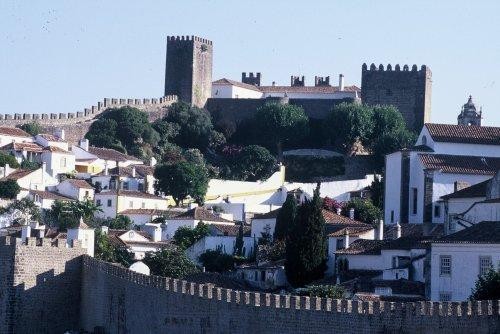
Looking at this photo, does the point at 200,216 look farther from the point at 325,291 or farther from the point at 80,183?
the point at 325,291

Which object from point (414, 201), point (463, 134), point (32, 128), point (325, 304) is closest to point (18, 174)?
point (32, 128)

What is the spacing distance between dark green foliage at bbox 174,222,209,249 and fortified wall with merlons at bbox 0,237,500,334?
24.5 metres

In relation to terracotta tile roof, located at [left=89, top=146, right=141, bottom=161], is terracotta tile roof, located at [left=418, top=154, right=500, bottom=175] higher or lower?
lower

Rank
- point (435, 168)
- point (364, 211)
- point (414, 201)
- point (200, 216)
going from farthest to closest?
1. point (200, 216)
2. point (364, 211)
3. point (414, 201)
4. point (435, 168)

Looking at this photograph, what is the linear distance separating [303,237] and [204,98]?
194ft

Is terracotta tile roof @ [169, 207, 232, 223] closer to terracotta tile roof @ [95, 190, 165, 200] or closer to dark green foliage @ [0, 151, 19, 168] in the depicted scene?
terracotta tile roof @ [95, 190, 165, 200]

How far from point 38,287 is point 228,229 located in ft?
97.9

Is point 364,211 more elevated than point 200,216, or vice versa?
point 364,211

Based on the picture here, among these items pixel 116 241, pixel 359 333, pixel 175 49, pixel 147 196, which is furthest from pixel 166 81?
pixel 359 333

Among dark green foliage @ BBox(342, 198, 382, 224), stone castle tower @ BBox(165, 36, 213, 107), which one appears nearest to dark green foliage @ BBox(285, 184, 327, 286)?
dark green foliage @ BBox(342, 198, 382, 224)

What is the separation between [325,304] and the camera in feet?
120

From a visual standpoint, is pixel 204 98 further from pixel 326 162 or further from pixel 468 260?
pixel 468 260

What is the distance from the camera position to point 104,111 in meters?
111

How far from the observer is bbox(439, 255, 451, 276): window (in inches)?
1844
